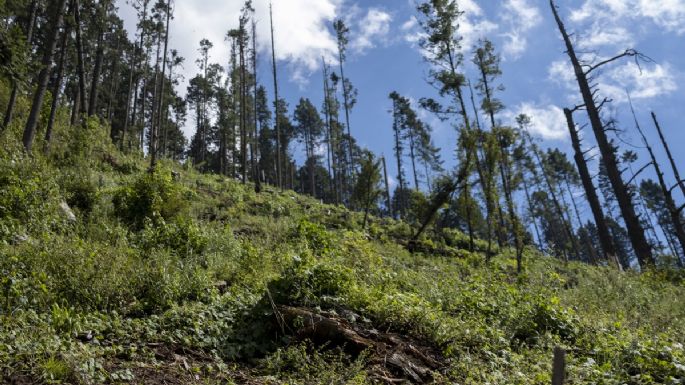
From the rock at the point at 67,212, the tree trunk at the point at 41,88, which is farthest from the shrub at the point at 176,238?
the tree trunk at the point at 41,88

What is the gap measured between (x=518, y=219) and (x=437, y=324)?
9.70 meters

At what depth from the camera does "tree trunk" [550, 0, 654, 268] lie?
10.5 meters

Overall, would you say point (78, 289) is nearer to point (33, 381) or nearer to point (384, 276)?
point (33, 381)

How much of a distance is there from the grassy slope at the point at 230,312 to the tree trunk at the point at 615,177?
194cm

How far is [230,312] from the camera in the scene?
18.2 ft

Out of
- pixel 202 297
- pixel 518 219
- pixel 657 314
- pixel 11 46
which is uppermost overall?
pixel 11 46

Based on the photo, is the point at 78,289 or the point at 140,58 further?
the point at 140,58

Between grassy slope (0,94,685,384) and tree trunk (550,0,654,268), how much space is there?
194cm

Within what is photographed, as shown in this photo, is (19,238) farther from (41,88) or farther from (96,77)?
(96,77)

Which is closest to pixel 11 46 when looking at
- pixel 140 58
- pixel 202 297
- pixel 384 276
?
pixel 202 297

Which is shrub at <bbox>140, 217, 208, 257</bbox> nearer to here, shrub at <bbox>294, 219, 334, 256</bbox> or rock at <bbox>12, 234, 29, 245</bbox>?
rock at <bbox>12, 234, 29, 245</bbox>

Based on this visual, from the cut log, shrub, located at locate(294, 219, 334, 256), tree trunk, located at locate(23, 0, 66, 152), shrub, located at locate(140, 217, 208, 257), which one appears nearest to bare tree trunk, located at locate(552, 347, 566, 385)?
the cut log

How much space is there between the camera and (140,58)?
35562mm

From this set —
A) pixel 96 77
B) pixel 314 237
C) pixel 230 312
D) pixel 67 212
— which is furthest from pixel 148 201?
pixel 96 77
